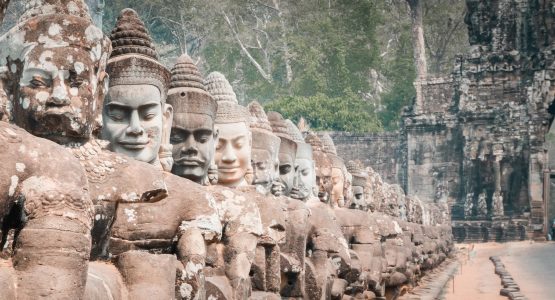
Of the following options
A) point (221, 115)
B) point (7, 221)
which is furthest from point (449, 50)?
point (7, 221)

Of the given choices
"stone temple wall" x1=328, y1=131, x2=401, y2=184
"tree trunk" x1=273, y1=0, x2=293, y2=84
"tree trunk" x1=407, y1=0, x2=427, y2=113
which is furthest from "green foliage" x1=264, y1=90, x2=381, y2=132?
"tree trunk" x1=407, y1=0, x2=427, y2=113

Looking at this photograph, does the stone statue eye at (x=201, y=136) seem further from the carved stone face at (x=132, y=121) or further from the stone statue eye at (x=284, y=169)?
the stone statue eye at (x=284, y=169)

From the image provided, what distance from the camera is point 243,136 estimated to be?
25.9 feet

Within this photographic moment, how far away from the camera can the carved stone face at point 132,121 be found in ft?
19.3

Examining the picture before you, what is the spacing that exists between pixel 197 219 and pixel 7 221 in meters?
1.84

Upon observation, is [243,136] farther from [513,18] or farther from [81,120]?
[513,18]

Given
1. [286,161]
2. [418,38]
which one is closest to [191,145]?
Result: [286,161]

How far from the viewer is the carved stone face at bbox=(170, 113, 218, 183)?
6.83 m

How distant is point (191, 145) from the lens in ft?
22.5

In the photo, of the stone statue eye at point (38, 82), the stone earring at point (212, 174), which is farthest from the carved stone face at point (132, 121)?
the stone earring at point (212, 174)

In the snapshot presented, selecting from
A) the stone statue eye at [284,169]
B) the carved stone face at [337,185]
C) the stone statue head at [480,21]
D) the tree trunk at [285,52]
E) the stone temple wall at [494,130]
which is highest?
the tree trunk at [285,52]

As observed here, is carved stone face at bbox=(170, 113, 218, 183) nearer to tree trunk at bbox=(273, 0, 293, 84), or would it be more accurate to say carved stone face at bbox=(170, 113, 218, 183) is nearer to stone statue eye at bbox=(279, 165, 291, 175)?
stone statue eye at bbox=(279, 165, 291, 175)

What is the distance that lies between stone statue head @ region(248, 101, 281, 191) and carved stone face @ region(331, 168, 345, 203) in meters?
3.37

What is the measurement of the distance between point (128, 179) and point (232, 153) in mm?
2731
